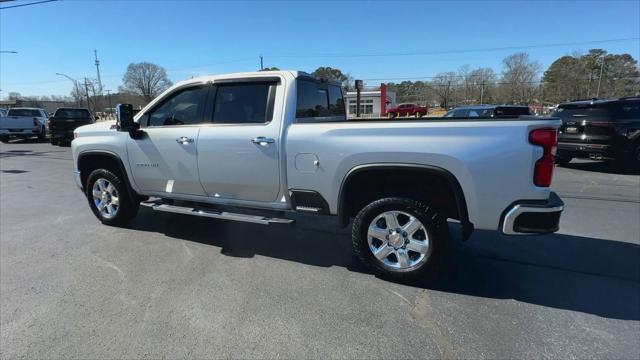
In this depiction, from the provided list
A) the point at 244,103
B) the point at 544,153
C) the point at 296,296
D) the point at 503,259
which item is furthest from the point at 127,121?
the point at 503,259

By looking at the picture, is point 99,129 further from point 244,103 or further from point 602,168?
point 602,168

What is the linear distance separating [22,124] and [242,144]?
72.2ft

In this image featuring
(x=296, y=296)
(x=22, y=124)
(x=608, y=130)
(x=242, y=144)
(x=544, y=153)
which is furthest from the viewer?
(x=22, y=124)

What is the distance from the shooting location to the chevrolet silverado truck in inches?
121

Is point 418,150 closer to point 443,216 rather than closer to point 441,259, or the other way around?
point 443,216

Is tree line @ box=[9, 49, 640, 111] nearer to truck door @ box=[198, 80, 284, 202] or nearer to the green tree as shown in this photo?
the green tree

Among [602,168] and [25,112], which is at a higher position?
[25,112]

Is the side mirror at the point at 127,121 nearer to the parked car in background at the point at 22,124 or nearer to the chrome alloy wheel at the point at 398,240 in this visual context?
the chrome alloy wheel at the point at 398,240

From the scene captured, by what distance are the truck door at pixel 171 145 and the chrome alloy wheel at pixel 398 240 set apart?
222cm

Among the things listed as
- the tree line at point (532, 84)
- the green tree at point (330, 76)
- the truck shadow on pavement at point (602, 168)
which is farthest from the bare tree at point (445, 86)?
the truck shadow on pavement at point (602, 168)

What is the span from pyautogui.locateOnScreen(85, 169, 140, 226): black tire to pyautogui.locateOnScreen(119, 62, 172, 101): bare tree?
9837 centimetres

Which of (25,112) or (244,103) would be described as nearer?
(244,103)

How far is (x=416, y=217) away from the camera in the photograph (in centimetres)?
345

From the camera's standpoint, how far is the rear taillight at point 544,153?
2.91 meters
